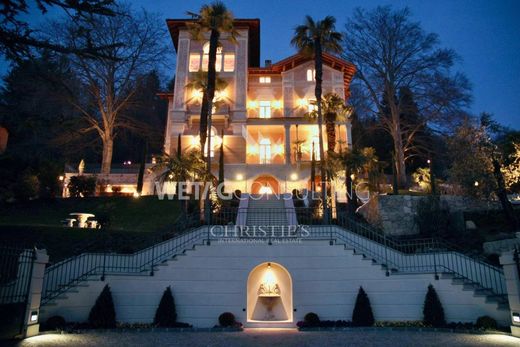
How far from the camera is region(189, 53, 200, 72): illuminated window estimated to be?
1271 inches

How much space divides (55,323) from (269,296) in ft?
23.0

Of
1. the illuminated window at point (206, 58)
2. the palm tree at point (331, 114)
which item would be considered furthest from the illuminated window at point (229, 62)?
the palm tree at point (331, 114)

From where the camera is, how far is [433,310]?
12102 mm

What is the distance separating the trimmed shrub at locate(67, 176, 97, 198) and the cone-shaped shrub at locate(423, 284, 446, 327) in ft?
82.2

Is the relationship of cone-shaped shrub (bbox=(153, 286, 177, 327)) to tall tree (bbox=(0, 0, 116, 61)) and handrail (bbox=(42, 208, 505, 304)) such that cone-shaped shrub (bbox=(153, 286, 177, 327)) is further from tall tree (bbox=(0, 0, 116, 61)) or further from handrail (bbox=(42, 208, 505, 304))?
tall tree (bbox=(0, 0, 116, 61))

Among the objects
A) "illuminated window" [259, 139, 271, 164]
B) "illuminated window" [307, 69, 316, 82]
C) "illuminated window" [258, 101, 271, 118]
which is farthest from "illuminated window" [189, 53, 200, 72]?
"illuminated window" [307, 69, 316, 82]

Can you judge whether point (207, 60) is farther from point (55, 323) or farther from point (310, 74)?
point (55, 323)

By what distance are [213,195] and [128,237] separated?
5196 mm

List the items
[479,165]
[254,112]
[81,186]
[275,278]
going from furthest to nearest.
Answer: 1. [254,112]
2. [81,186]
3. [479,165]
4. [275,278]

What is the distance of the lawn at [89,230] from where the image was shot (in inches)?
653

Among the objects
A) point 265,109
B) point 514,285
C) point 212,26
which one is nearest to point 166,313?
point 514,285

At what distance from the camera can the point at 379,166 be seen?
26.5m

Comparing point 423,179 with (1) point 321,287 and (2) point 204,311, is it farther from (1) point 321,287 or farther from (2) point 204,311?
(2) point 204,311

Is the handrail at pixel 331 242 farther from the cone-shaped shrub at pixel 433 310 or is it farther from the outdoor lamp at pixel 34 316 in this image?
the outdoor lamp at pixel 34 316
